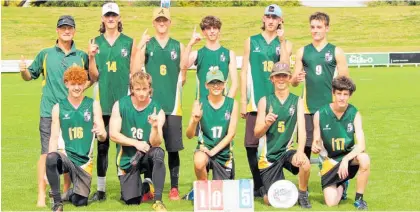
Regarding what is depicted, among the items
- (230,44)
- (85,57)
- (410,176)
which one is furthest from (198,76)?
(230,44)

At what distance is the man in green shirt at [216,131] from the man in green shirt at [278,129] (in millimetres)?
314

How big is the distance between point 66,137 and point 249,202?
2128 mm

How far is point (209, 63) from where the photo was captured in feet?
33.5

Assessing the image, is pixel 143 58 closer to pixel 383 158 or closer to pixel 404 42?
pixel 383 158

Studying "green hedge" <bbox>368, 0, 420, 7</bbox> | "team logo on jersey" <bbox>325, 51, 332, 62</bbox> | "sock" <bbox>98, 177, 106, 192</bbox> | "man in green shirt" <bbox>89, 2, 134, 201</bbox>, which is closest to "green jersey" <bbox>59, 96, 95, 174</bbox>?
"sock" <bbox>98, 177, 106, 192</bbox>

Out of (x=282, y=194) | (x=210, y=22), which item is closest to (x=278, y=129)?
(x=282, y=194)

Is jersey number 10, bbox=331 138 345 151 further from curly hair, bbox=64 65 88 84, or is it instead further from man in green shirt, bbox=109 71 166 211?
curly hair, bbox=64 65 88 84

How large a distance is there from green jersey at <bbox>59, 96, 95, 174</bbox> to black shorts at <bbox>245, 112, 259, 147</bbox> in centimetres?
184

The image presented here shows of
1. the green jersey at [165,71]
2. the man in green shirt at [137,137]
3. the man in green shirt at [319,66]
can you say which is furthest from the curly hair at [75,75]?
the man in green shirt at [319,66]

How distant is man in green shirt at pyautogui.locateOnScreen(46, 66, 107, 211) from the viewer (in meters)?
9.23

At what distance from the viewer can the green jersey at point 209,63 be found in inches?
401

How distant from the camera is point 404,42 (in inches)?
2532

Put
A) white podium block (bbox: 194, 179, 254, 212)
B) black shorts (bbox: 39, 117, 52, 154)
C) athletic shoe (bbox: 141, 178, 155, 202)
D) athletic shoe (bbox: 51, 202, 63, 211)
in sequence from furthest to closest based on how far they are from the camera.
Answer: athletic shoe (bbox: 141, 178, 155, 202), black shorts (bbox: 39, 117, 52, 154), athletic shoe (bbox: 51, 202, 63, 211), white podium block (bbox: 194, 179, 254, 212)

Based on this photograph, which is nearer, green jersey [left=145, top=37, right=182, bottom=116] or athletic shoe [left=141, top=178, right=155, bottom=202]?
athletic shoe [left=141, top=178, right=155, bottom=202]
